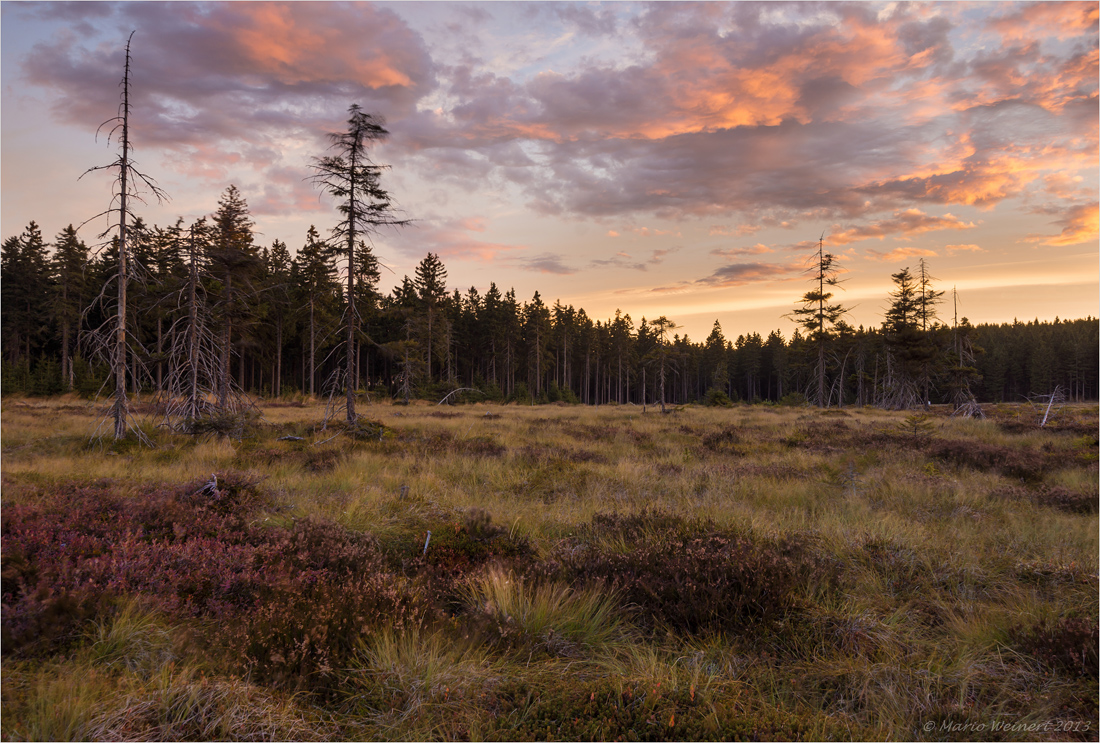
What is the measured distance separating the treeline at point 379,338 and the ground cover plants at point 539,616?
9682mm

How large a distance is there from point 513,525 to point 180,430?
13.7m

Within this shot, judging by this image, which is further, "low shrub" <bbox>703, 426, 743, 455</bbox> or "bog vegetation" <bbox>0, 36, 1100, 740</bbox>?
"low shrub" <bbox>703, 426, 743, 455</bbox>

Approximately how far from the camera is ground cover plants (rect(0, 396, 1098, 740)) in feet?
9.19

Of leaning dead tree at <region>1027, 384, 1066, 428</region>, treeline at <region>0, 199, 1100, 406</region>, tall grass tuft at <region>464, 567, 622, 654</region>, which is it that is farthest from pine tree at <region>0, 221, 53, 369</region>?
leaning dead tree at <region>1027, 384, 1066, 428</region>

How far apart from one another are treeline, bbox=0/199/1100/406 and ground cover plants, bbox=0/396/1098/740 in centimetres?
968

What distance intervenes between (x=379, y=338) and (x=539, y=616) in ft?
190

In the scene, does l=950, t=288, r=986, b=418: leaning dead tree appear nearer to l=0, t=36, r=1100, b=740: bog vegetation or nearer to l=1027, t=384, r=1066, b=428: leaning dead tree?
l=1027, t=384, r=1066, b=428: leaning dead tree

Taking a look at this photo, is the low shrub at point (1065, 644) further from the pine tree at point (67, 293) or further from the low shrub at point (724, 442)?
the pine tree at point (67, 293)

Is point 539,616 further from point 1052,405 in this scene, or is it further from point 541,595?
point 1052,405

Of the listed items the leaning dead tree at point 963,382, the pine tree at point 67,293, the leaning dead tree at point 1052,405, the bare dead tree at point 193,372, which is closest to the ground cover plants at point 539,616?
the bare dead tree at point 193,372

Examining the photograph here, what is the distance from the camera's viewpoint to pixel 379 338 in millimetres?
57750

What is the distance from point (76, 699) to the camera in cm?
263

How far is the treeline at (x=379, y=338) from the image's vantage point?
17.7 metres

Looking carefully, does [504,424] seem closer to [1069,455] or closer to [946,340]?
[1069,455]
